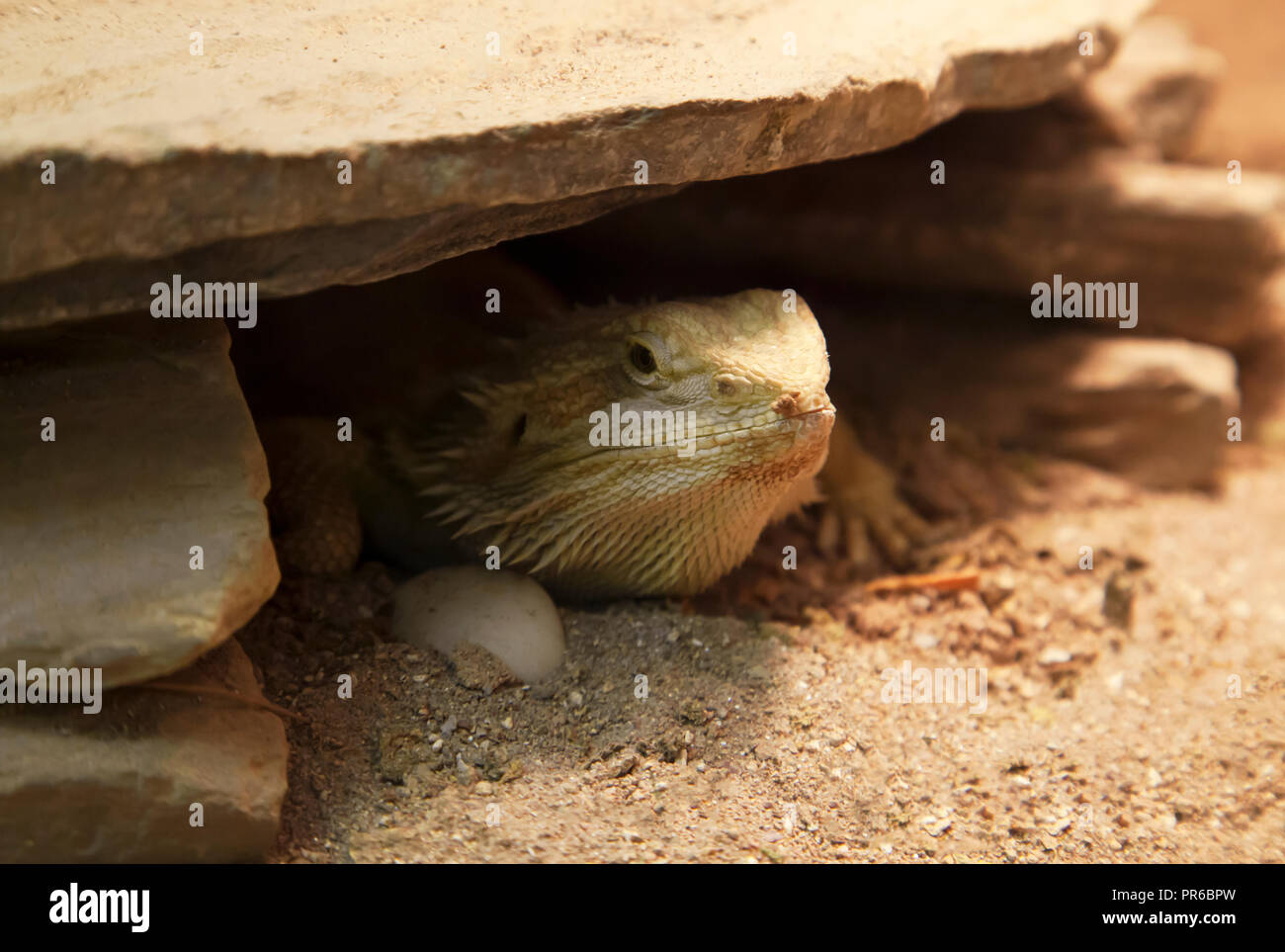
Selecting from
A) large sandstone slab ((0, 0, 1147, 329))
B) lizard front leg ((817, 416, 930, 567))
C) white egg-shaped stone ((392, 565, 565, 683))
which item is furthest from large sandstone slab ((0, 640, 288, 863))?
lizard front leg ((817, 416, 930, 567))

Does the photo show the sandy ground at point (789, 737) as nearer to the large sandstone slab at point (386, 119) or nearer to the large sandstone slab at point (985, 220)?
the large sandstone slab at point (386, 119)

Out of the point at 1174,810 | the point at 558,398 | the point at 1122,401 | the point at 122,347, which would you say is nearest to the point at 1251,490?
the point at 1122,401

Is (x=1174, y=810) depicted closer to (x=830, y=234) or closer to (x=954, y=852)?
(x=954, y=852)

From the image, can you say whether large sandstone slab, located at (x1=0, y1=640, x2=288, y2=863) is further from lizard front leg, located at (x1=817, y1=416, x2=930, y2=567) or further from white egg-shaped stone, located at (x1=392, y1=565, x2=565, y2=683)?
lizard front leg, located at (x1=817, y1=416, x2=930, y2=567)

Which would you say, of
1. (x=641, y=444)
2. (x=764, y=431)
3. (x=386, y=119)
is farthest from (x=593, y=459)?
(x=386, y=119)

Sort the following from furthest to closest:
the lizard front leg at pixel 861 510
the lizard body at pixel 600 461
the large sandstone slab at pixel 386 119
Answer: the lizard front leg at pixel 861 510, the lizard body at pixel 600 461, the large sandstone slab at pixel 386 119

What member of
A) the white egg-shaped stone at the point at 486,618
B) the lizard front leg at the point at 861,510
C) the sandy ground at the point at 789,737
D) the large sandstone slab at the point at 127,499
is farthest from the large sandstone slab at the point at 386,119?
the lizard front leg at the point at 861,510
